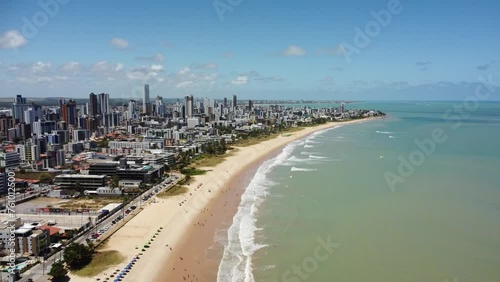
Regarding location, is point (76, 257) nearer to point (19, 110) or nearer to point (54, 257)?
point (54, 257)

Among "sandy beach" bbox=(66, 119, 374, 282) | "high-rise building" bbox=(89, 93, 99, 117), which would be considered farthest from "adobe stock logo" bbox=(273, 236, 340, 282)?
"high-rise building" bbox=(89, 93, 99, 117)

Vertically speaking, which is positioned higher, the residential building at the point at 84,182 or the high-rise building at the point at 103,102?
the high-rise building at the point at 103,102

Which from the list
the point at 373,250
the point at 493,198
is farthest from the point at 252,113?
the point at 373,250

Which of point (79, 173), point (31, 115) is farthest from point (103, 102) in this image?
point (79, 173)

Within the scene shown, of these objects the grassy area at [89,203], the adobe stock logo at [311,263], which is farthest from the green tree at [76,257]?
the grassy area at [89,203]

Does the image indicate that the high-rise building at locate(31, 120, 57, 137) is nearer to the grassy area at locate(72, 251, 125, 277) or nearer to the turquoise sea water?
the turquoise sea water

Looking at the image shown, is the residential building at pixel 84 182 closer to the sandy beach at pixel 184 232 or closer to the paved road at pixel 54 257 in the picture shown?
the paved road at pixel 54 257
